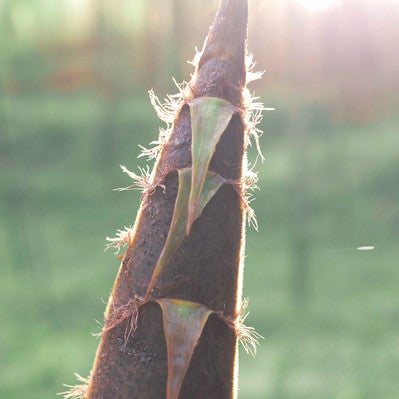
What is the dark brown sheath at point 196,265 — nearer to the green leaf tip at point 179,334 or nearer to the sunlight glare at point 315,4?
the green leaf tip at point 179,334

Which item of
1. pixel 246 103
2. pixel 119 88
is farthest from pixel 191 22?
pixel 246 103

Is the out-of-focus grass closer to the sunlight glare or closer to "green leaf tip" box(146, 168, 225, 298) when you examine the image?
the sunlight glare

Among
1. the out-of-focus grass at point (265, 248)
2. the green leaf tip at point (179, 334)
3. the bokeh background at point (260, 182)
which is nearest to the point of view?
the green leaf tip at point (179, 334)

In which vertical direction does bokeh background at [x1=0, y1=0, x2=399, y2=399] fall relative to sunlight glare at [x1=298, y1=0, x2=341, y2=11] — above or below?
below

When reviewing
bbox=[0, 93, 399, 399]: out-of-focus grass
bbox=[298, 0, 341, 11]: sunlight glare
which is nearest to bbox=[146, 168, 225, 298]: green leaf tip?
bbox=[298, 0, 341, 11]: sunlight glare

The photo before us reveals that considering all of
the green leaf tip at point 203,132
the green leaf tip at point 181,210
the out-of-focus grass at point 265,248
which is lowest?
the out-of-focus grass at point 265,248

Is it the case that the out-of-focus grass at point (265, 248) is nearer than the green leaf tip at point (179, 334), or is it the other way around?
the green leaf tip at point (179, 334)

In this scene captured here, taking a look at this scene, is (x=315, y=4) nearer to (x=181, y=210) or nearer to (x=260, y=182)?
(x=181, y=210)

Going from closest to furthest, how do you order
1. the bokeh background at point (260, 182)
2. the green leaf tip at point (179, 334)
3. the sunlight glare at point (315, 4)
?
the green leaf tip at point (179, 334) → the sunlight glare at point (315, 4) → the bokeh background at point (260, 182)

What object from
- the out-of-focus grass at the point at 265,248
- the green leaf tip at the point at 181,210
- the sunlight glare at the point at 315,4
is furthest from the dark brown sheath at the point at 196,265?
the out-of-focus grass at the point at 265,248
